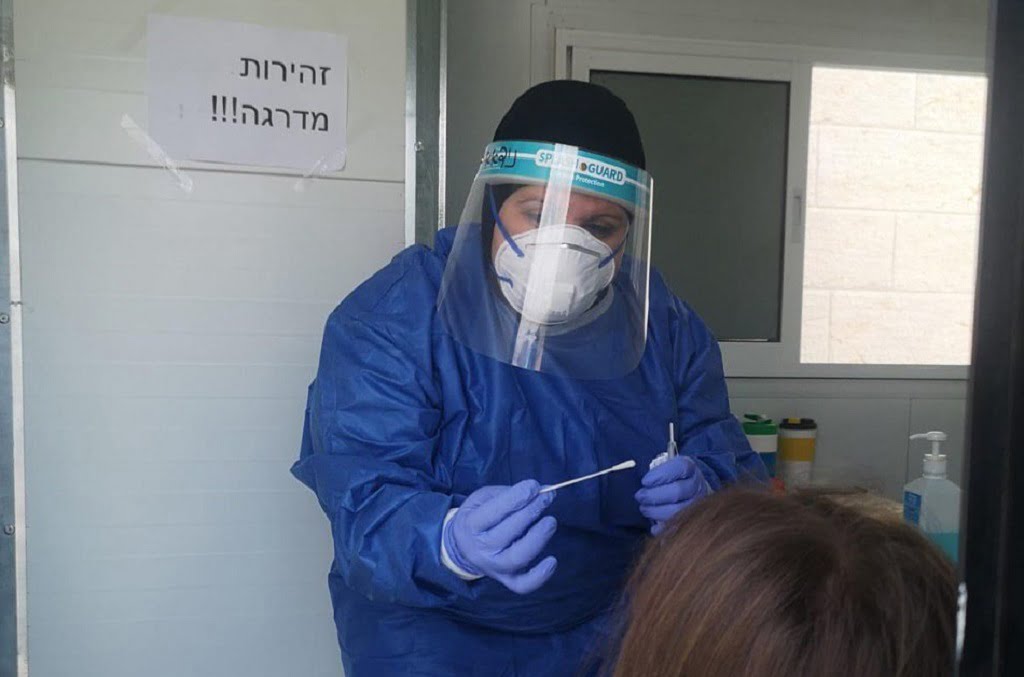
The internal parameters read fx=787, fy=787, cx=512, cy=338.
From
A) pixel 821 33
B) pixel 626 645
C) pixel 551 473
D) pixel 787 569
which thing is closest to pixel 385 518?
pixel 551 473

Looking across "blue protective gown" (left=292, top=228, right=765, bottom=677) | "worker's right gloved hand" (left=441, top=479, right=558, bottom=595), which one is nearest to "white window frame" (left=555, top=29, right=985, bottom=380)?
"blue protective gown" (left=292, top=228, right=765, bottom=677)

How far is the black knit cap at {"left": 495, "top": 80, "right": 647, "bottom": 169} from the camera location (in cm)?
109

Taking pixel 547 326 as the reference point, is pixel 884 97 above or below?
above

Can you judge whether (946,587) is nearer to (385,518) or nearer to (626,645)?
(626,645)

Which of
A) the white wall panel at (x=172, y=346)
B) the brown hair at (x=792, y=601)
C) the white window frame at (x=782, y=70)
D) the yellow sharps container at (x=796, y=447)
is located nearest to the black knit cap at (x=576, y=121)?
the white wall panel at (x=172, y=346)

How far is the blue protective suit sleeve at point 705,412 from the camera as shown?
4.09 ft

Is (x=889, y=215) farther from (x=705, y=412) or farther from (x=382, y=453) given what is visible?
(x=382, y=453)

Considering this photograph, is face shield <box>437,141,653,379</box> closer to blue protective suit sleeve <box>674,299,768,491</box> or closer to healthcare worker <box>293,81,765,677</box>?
healthcare worker <box>293,81,765,677</box>

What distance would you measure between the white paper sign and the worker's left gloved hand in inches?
32.4

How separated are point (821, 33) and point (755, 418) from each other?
3.56 ft

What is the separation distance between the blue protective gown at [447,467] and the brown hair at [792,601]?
0.36 metres

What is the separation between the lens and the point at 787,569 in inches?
24.1

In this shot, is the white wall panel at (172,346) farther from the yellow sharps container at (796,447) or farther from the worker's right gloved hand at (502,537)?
the yellow sharps container at (796,447)

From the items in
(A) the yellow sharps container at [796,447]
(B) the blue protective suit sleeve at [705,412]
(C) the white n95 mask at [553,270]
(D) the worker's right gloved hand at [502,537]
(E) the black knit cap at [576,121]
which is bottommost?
(A) the yellow sharps container at [796,447]
